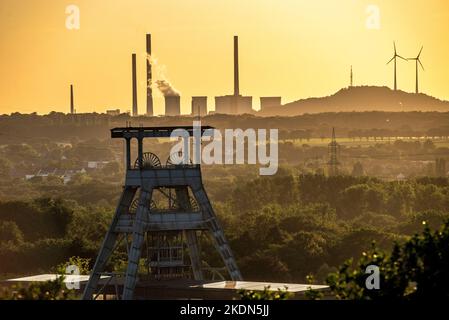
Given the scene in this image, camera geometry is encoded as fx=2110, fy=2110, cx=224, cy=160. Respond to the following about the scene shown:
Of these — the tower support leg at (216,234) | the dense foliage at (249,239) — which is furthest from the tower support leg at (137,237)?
the dense foliage at (249,239)

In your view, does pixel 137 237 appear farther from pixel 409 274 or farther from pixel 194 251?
pixel 409 274

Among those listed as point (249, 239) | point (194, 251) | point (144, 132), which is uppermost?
point (144, 132)

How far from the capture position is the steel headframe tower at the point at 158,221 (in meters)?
84.9

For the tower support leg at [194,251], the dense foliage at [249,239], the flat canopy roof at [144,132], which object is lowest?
the dense foliage at [249,239]

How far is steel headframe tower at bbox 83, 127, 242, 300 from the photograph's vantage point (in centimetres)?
8488

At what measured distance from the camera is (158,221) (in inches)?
3351

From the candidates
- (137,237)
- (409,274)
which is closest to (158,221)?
(137,237)

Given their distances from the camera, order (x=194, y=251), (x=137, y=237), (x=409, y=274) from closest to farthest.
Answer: (x=409, y=274)
(x=137, y=237)
(x=194, y=251)

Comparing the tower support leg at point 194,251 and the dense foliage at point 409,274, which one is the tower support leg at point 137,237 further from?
the dense foliage at point 409,274

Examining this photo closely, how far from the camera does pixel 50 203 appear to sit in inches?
6703

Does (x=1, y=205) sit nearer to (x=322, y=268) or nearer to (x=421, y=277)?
(x=322, y=268)

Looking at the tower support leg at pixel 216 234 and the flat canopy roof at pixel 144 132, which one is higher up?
the flat canopy roof at pixel 144 132
